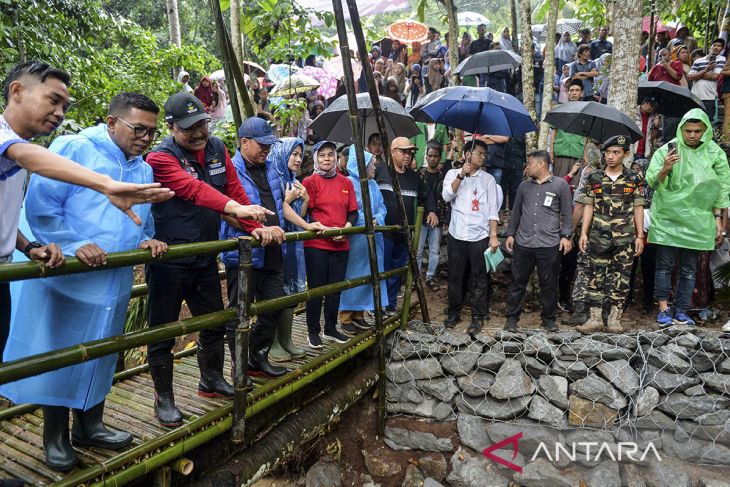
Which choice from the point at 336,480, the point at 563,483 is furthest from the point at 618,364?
the point at 336,480

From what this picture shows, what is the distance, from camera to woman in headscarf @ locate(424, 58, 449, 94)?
11.2 metres

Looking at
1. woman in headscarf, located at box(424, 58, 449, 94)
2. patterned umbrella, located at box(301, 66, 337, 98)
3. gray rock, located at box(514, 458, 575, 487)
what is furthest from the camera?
woman in headscarf, located at box(424, 58, 449, 94)

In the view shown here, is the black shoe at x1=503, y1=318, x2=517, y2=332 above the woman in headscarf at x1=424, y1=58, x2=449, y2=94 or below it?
below

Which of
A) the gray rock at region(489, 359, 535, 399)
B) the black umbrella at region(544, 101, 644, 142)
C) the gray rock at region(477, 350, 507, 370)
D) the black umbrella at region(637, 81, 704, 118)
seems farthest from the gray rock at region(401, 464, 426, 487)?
the black umbrella at region(637, 81, 704, 118)

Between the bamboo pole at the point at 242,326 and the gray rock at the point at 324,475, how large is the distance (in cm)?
197

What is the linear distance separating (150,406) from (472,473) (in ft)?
9.69

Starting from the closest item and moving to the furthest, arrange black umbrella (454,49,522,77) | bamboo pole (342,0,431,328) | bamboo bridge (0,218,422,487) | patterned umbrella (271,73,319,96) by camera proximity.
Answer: bamboo bridge (0,218,422,487) → bamboo pole (342,0,431,328) → black umbrella (454,49,522,77) → patterned umbrella (271,73,319,96)

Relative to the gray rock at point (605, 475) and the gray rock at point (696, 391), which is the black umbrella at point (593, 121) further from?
the gray rock at point (605, 475)

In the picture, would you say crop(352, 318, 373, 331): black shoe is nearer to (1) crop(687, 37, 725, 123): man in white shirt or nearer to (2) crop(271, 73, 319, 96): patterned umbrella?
(2) crop(271, 73, 319, 96): patterned umbrella

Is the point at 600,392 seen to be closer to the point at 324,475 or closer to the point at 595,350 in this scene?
the point at 595,350

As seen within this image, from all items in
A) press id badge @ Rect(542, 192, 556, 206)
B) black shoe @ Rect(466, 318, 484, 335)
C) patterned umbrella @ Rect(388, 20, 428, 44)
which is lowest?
black shoe @ Rect(466, 318, 484, 335)

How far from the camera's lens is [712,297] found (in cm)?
555

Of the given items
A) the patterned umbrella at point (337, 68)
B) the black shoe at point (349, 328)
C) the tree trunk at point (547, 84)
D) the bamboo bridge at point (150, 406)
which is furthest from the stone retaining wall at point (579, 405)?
the patterned umbrella at point (337, 68)

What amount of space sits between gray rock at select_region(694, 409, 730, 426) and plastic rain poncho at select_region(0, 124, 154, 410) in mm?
4677
